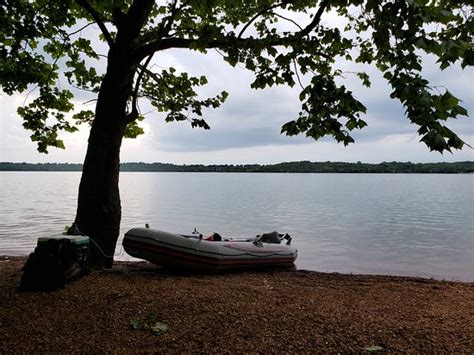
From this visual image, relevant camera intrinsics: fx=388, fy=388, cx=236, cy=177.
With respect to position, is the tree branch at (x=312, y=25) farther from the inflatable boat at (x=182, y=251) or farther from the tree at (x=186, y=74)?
the inflatable boat at (x=182, y=251)

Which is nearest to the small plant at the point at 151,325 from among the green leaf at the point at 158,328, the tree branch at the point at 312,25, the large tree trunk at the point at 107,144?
the green leaf at the point at 158,328

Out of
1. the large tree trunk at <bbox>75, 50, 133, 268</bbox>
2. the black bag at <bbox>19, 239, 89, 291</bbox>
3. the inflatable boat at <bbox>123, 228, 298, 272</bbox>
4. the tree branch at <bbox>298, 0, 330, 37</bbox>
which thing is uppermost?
the tree branch at <bbox>298, 0, 330, 37</bbox>

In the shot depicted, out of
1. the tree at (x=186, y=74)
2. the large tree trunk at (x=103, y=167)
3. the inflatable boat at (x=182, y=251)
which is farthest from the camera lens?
the inflatable boat at (x=182, y=251)

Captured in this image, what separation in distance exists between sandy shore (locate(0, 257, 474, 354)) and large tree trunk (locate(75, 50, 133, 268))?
4.16 ft

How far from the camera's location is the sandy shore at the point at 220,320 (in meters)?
4.15

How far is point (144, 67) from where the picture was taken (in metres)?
8.30

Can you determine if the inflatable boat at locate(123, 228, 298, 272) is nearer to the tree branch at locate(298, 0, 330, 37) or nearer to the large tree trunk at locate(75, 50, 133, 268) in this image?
the large tree trunk at locate(75, 50, 133, 268)

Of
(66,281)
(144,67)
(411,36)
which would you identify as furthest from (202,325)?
(144,67)

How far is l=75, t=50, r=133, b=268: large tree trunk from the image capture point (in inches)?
313

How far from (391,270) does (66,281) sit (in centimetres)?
1274

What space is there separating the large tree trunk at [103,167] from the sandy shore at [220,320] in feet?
4.16

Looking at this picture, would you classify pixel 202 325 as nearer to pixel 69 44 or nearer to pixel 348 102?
pixel 348 102

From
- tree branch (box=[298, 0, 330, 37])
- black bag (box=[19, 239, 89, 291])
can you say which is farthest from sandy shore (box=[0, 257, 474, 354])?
tree branch (box=[298, 0, 330, 37])

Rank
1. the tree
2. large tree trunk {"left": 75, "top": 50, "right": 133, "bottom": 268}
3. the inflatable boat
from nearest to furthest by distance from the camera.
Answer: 1. the tree
2. large tree trunk {"left": 75, "top": 50, "right": 133, "bottom": 268}
3. the inflatable boat
